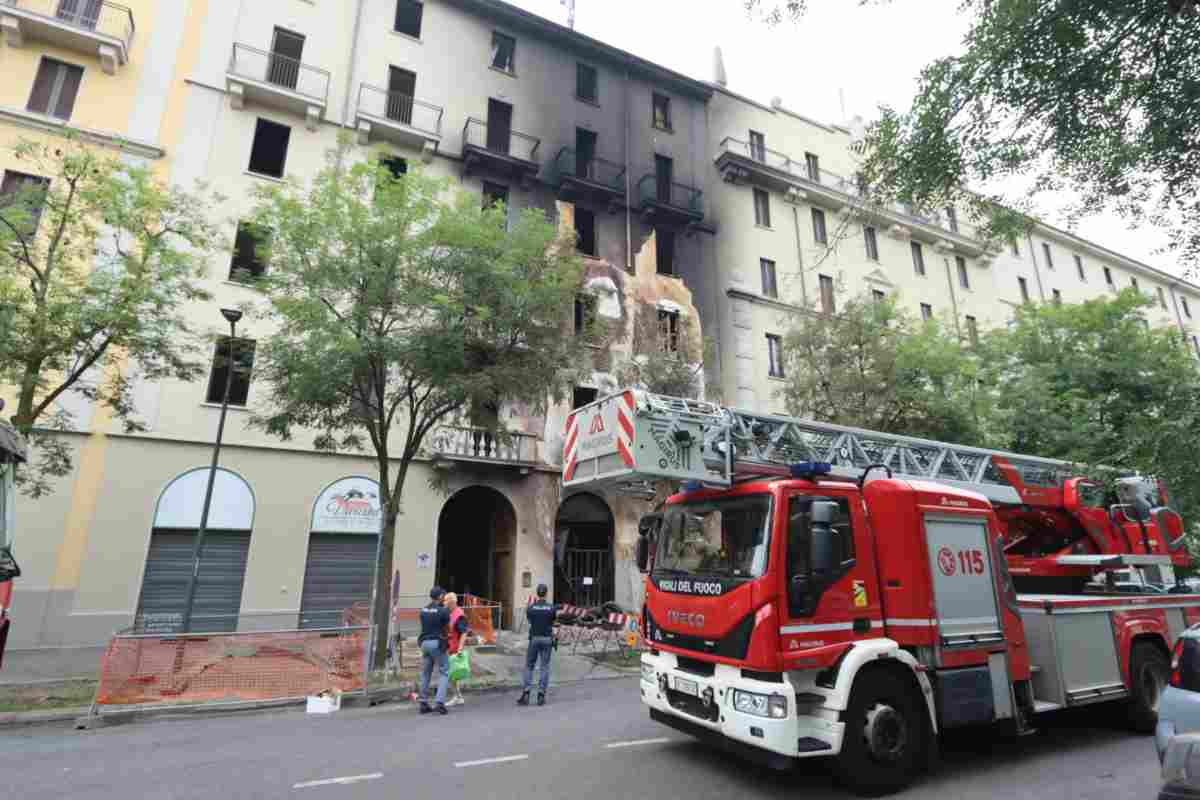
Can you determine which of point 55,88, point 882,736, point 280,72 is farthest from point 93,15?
point 882,736

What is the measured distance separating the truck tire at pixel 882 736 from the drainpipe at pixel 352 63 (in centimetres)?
2078

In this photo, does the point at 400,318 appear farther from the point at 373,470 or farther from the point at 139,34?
the point at 139,34

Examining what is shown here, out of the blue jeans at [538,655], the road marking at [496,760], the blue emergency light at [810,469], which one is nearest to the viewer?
the blue emergency light at [810,469]

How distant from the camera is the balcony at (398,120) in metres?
19.4

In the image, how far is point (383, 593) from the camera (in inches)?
458

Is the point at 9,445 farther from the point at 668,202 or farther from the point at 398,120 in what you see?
the point at 668,202

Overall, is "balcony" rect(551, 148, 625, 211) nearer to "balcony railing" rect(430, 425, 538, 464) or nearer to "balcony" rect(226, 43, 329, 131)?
"balcony" rect(226, 43, 329, 131)

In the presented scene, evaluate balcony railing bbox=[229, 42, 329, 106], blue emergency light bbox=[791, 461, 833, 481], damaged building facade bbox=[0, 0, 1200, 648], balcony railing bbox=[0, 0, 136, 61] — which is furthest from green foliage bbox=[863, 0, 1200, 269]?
balcony railing bbox=[0, 0, 136, 61]

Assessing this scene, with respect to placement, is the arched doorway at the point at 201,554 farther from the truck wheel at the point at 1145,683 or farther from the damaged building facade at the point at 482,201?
the truck wheel at the point at 1145,683

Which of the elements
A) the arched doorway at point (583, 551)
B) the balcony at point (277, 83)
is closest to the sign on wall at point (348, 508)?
the arched doorway at point (583, 551)

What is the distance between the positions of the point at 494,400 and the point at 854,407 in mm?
11359

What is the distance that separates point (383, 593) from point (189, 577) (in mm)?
7047

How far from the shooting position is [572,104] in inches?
933

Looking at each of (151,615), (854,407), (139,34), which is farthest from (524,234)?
(139,34)
